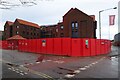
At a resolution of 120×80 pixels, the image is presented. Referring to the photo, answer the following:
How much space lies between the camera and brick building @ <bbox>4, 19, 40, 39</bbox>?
266 feet

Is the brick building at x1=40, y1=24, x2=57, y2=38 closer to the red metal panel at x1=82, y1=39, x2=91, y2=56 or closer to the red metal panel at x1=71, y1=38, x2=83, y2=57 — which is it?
the red metal panel at x1=82, y1=39, x2=91, y2=56

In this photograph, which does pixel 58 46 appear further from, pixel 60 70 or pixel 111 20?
pixel 60 70

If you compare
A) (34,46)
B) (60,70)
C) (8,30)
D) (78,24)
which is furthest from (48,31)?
(60,70)

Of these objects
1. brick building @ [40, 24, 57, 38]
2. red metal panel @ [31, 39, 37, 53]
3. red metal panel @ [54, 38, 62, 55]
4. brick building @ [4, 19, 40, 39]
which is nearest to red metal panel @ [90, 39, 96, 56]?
red metal panel @ [54, 38, 62, 55]

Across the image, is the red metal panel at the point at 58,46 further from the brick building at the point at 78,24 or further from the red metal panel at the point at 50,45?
the brick building at the point at 78,24

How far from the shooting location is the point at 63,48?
79.6ft

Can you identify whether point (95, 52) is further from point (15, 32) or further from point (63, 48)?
point (15, 32)

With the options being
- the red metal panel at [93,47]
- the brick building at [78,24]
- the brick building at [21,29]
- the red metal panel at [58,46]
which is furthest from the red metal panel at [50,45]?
the brick building at [21,29]

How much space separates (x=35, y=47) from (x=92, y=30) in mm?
33569

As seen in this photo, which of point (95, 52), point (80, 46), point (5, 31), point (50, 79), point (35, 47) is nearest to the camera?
point (50, 79)

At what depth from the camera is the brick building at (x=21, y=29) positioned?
80938 millimetres

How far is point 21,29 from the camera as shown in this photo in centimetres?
8081

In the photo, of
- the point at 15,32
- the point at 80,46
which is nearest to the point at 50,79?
the point at 80,46

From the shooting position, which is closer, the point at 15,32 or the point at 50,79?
the point at 50,79
